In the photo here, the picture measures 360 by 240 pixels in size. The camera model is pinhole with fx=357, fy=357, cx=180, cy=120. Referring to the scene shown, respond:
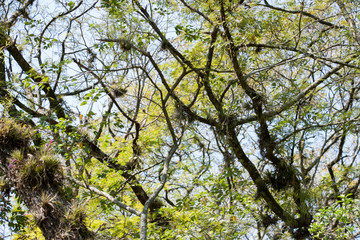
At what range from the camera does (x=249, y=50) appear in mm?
5086

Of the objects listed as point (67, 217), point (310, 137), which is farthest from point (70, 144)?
point (310, 137)

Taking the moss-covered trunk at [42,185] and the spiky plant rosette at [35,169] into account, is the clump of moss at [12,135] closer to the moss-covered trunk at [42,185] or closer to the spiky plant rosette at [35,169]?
the moss-covered trunk at [42,185]

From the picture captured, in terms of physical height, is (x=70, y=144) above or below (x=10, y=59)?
below

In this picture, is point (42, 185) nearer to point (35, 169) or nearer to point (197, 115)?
point (35, 169)

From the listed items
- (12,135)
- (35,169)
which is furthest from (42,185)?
(12,135)

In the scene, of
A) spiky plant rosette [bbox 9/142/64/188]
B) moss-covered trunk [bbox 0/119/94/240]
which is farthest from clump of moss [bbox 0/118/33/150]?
spiky plant rosette [bbox 9/142/64/188]

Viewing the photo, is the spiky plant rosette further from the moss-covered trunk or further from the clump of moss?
the clump of moss

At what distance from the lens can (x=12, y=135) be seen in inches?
149

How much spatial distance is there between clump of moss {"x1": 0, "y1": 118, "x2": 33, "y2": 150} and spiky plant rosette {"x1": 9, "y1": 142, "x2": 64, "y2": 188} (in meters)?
0.22

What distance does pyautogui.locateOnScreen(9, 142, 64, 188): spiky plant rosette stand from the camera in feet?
11.5

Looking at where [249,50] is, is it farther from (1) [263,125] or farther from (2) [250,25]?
(1) [263,125]

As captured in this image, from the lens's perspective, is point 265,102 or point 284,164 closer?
point 265,102

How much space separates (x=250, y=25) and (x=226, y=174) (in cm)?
218

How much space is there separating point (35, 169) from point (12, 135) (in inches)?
21.4
